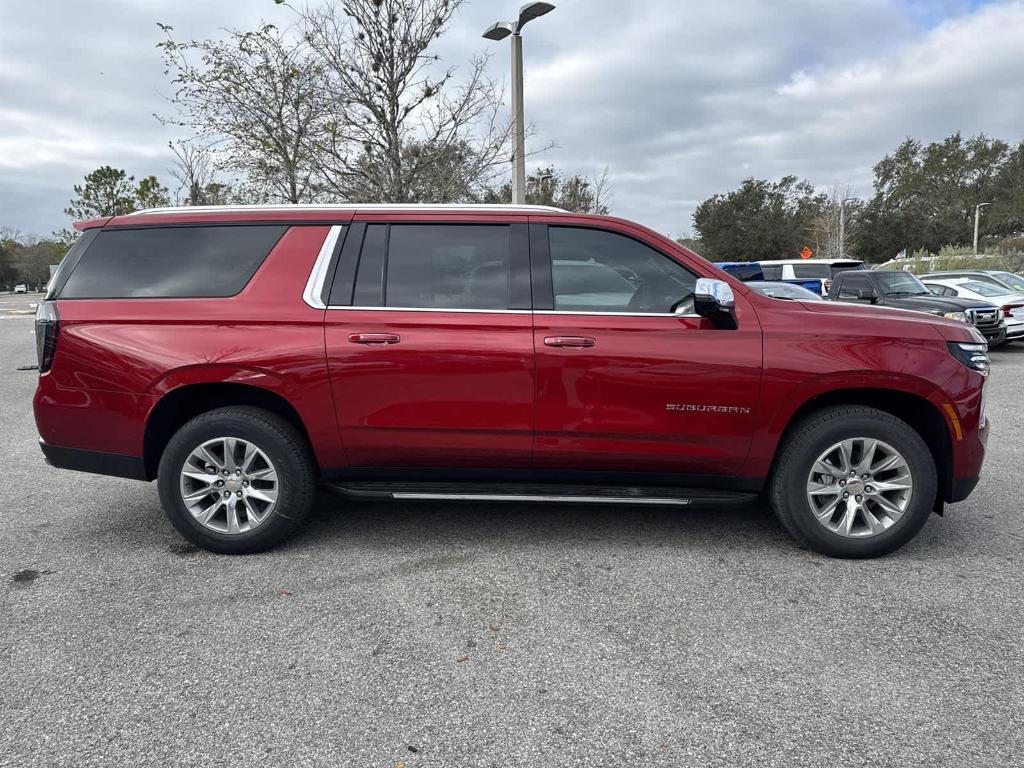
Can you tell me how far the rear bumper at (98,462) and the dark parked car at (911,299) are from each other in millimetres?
11703

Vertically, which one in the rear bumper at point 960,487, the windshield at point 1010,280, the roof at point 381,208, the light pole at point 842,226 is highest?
the light pole at point 842,226

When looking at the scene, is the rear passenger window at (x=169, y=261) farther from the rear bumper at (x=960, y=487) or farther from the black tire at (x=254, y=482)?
the rear bumper at (x=960, y=487)

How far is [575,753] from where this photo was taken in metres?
2.21

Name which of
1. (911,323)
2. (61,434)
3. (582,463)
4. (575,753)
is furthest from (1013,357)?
(61,434)

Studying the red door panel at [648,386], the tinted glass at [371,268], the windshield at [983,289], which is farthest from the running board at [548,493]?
the windshield at [983,289]

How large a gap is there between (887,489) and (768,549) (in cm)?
69

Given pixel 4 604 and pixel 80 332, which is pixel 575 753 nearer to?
pixel 4 604

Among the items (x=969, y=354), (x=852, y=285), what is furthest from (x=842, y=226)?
(x=969, y=354)

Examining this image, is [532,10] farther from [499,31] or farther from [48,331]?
[48,331]

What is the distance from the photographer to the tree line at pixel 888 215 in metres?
50.8

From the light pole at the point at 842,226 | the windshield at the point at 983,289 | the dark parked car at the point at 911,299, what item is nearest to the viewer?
the dark parked car at the point at 911,299

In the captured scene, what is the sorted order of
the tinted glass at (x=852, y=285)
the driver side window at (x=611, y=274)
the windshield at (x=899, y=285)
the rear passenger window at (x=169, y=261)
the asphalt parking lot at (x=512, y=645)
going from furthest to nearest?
1. the tinted glass at (x=852, y=285)
2. the windshield at (x=899, y=285)
3. the rear passenger window at (x=169, y=261)
4. the driver side window at (x=611, y=274)
5. the asphalt parking lot at (x=512, y=645)

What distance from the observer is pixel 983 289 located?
13.8 meters

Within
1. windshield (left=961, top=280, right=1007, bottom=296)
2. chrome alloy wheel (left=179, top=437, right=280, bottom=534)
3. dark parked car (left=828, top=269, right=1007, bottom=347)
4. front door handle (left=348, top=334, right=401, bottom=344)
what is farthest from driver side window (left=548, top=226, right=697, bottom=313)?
windshield (left=961, top=280, right=1007, bottom=296)
